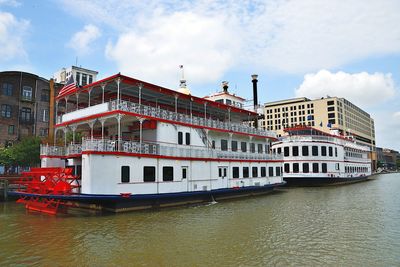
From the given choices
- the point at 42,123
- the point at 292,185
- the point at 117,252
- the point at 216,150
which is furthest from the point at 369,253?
the point at 42,123

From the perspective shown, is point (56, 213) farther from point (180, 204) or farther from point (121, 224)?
point (180, 204)

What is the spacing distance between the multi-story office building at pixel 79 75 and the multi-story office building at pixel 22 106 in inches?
292

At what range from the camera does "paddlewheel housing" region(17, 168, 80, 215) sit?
20875 mm

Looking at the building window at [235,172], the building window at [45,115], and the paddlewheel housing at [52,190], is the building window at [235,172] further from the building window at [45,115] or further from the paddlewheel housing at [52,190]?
the building window at [45,115]

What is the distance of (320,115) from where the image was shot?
4628 inches

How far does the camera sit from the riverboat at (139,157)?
2022 centimetres

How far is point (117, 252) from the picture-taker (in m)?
12.4

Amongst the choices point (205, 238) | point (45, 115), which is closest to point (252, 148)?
point (205, 238)

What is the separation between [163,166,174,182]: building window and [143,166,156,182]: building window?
0.98 meters

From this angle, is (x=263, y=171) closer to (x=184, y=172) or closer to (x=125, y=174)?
(x=184, y=172)

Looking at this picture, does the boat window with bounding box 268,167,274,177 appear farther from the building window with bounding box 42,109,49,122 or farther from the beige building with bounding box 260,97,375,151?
the beige building with bounding box 260,97,375,151

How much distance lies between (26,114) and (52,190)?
28.3m

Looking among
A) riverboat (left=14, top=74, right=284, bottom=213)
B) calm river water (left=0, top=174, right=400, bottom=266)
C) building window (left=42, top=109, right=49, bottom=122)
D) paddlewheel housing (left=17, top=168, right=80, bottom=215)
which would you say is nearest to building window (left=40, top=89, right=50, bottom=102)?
building window (left=42, top=109, right=49, bottom=122)

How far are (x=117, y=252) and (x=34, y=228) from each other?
21.8 feet
